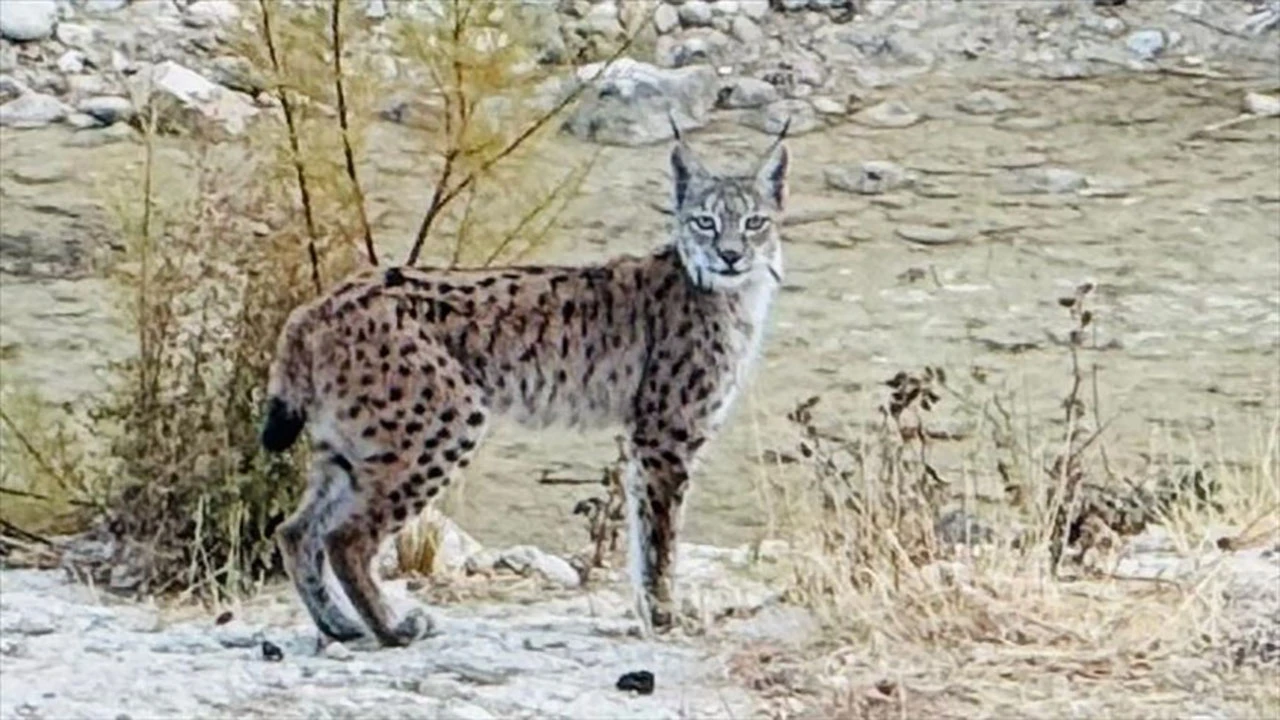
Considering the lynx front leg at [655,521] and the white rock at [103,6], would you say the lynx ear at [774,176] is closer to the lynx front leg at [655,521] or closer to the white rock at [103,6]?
the lynx front leg at [655,521]

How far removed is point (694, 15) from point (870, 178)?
998 mm

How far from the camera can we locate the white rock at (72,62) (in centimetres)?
890

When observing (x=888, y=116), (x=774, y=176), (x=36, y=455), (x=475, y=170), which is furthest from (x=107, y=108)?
(x=774, y=176)

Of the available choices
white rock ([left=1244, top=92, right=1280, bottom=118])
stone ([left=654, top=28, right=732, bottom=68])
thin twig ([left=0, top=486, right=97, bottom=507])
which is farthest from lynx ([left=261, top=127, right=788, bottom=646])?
white rock ([left=1244, top=92, right=1280, bottom=118])

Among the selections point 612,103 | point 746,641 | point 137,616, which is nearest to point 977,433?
point 746,641

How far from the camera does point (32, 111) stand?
873 centimetres

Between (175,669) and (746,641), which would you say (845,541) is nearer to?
(746,641)

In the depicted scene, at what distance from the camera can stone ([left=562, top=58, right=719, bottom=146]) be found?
8.22 metres

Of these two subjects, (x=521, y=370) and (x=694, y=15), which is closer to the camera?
(x=521, y=370)

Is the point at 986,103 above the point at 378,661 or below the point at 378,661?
above

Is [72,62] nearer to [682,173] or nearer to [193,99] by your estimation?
[193,99]

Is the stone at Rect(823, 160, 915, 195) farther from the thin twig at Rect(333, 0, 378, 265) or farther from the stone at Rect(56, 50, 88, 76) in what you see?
the thin twig at Rect(333, 0, 378, 265)

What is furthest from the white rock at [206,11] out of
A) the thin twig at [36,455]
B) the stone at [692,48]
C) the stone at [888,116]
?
the thin twig at [36,455]

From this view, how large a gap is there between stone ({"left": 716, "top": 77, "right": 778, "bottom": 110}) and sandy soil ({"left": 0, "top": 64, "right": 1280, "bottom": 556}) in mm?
196
